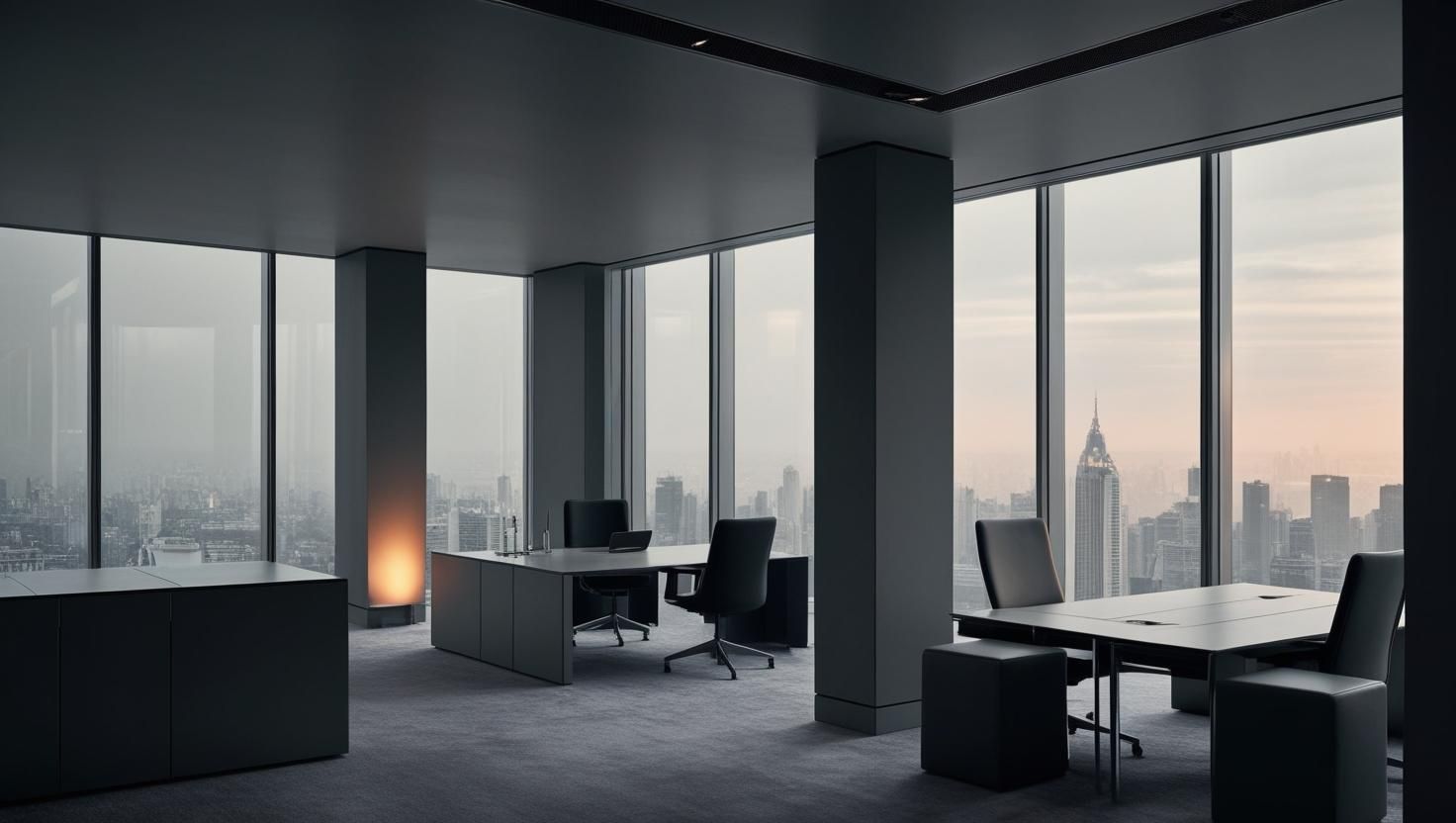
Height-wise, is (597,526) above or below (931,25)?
below

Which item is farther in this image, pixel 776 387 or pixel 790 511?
pixel 776 387

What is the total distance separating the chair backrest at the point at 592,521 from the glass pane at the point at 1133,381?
11.5ft

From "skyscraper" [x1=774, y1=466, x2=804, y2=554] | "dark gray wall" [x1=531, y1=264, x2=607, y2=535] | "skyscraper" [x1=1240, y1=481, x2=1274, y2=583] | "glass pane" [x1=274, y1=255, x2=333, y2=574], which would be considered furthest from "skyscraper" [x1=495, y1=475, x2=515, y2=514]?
"skyscraper" [x1=1240, y1=481, x2=1274, y2=583]

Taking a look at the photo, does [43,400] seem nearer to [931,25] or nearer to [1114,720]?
[931,25]

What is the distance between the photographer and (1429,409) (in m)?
3.35

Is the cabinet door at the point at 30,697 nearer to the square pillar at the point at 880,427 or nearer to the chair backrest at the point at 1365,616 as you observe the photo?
the square pillar at the point at 880,427

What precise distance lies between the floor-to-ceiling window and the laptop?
1.43m

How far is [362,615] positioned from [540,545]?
2035 millimetres

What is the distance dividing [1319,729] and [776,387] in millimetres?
6024

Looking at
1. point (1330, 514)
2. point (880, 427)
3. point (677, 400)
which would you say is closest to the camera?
point (880, 427)

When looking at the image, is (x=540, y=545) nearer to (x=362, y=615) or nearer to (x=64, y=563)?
(x=362, y=615)

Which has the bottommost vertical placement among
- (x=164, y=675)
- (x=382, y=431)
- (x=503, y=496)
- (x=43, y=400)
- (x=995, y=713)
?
(x=995, y=713)

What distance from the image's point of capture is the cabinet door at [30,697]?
4645 mm

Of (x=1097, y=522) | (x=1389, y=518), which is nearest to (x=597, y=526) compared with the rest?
(x=1097, y=522)
